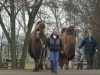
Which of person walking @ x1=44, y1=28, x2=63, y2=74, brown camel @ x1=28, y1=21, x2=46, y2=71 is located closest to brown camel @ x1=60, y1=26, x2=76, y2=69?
brown camel @ x1=28, y1=21, x2=46, y2=71

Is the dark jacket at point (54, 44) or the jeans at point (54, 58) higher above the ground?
the dark jacket at point (54, 44)

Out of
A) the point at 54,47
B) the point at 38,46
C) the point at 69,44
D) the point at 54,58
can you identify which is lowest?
the point at 54,58

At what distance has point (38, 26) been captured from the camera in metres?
16.2

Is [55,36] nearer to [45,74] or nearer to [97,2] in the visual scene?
[45,74]

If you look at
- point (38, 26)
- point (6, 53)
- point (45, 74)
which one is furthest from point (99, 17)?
point (45, 74)

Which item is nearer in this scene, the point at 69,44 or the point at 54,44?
the point at 54,44

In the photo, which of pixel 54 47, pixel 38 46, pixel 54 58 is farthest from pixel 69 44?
pixel 54 47

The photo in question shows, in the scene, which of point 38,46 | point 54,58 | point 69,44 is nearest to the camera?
point 54,58

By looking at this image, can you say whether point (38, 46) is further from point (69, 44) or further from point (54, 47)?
point (69, 44)

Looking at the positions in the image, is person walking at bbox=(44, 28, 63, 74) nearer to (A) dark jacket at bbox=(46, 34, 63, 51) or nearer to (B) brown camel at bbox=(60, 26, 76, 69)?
(A) dark jacket at bbox=(46, 34, 63, 51)

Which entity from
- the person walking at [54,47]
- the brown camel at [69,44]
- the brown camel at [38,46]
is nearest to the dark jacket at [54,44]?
the person walking at [54,47]

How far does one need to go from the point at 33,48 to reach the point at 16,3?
845 cm

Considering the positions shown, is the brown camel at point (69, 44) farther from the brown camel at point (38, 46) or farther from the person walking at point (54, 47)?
the person walking at point (54, 47)

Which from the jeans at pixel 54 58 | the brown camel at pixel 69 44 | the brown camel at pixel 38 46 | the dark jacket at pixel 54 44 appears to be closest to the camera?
the dark jacket at pixel 54 44
